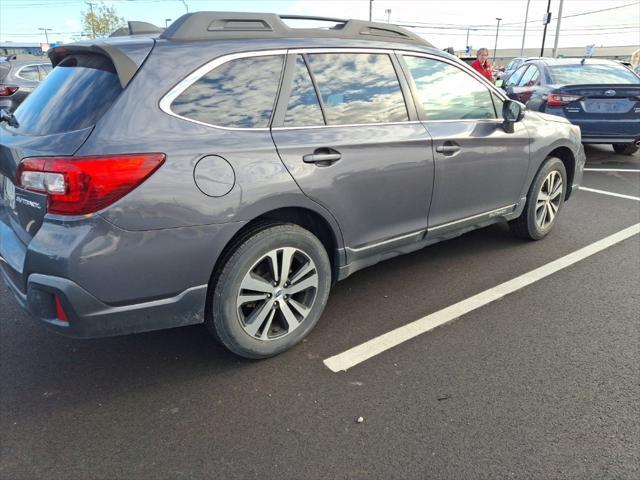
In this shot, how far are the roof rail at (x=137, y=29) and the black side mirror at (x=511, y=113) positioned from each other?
260 cm

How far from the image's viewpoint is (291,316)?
284 centimetres

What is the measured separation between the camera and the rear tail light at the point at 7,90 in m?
9.50

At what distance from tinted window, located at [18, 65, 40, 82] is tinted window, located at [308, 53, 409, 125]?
9616 mm

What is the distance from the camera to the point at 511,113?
384 cm

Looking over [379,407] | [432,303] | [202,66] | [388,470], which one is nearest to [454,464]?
[388,470]

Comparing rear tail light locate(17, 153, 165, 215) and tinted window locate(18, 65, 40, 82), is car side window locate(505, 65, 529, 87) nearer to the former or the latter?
rear tail light locate(17, 153, 165, 215)

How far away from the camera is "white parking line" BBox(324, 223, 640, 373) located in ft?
9.32

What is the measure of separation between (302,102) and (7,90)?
929cm

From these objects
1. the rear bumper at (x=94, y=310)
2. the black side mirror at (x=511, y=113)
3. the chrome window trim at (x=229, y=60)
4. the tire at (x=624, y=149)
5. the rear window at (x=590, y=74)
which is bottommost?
the tire at (x=624, y=149)

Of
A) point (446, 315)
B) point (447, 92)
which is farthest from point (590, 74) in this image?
point (446, 315)

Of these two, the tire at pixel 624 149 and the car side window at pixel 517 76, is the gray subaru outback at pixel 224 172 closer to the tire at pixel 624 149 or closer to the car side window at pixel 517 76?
the tire at pixel 624 149

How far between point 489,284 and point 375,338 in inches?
48.6

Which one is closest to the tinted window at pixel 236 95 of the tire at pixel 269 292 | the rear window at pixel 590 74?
the tire at pixel 269 292

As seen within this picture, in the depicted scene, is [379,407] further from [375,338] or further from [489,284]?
[489,284]
